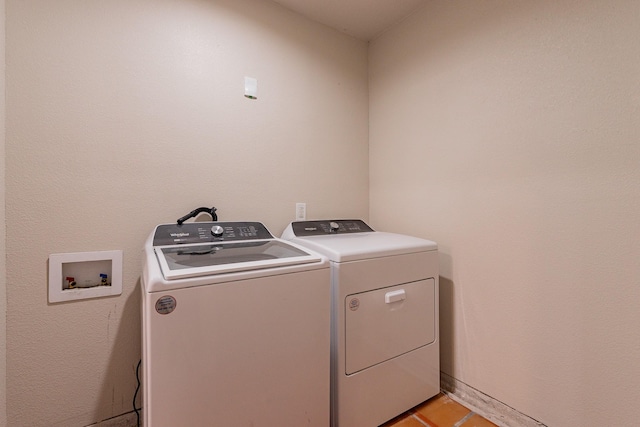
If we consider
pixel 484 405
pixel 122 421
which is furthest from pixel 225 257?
pixel 484 405

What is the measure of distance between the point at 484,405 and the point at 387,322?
737 millimetres

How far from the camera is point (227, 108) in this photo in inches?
61.9

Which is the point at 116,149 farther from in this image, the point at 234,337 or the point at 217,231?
the point at 234,337

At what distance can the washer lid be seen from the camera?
0.88 m

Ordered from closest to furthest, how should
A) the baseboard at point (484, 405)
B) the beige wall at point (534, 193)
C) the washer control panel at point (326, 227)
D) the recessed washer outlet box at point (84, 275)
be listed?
the beige wall at point (534, 193) < the recessed washer outlet box at point (84, 275) < the baseboard at point (484, 405) < the washer control panel at point (326, 227)

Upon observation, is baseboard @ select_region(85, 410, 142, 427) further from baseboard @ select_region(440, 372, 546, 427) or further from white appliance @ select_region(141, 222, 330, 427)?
baseboard @ select_region(440, 372, 546, 427)

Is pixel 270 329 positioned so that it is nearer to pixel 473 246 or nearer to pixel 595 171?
pixel 473 246

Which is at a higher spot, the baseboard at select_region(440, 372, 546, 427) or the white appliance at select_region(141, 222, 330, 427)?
the white appliance at select_region(141, 222, 330, 427)

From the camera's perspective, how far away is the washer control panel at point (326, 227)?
1.66 m

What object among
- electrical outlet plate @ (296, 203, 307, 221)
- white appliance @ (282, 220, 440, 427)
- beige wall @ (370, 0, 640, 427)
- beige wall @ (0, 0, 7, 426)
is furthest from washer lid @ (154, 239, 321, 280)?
beige wall @ (370, 0, 640, 427)

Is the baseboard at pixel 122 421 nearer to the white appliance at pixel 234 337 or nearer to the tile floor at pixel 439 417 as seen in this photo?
the white appliance at pixel 234 337

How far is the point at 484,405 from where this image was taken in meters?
1.44

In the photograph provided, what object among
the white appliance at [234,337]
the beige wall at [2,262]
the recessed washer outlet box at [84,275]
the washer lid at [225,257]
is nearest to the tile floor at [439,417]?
the white appliance at [234,337]

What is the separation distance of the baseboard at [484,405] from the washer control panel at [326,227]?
3.38 ft
